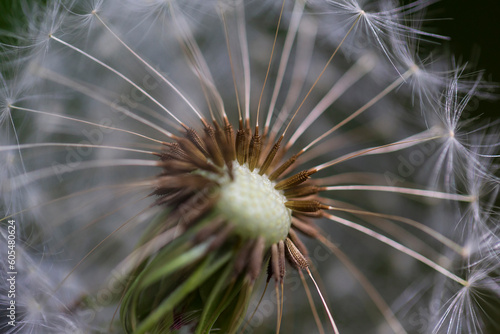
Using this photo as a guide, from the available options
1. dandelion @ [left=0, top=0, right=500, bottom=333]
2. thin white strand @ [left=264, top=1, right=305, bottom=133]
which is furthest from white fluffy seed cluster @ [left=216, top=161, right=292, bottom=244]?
thin white strand @ [left=264, top=1, right=305, bottom=133]

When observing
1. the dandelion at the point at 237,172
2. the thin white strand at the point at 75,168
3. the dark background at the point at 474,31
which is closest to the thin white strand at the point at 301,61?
the dandelion at the point at 237,172

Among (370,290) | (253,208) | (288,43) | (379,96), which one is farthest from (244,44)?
(370,290)

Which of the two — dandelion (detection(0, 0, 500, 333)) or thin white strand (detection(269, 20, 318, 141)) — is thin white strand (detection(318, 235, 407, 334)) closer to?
dandelion (detection(0, 0, 500, 333))

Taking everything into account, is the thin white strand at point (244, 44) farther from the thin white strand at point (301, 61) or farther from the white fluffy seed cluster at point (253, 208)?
the white fluffy seed cluster at point (253, 208)

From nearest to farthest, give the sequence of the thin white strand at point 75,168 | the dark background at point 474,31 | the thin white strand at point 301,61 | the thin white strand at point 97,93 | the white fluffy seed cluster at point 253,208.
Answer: the white fluffy seed cluster at point 253,208 → the thin white strand at point 75,168 → the thin white strand at point 97,93 → the dark background at point 474,31 → the thin white strand at point 301,61

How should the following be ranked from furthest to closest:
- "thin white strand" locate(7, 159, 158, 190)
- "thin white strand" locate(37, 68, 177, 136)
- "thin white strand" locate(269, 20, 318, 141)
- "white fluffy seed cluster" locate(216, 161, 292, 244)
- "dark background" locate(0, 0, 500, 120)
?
"thin white strand" locate(269, 20, 318, 141)
"dark background" locate(0, 0, 500, 120)
"thin white strand" locate(37, 68, 177, 136)
"thin white strand" locate(7, 159, 158, 190)
"white fluffy seed cluster" locate(216, 161, 292, 244)

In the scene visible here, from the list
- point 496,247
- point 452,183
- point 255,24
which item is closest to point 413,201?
point 452,183

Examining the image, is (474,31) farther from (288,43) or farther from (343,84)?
(288,43)
